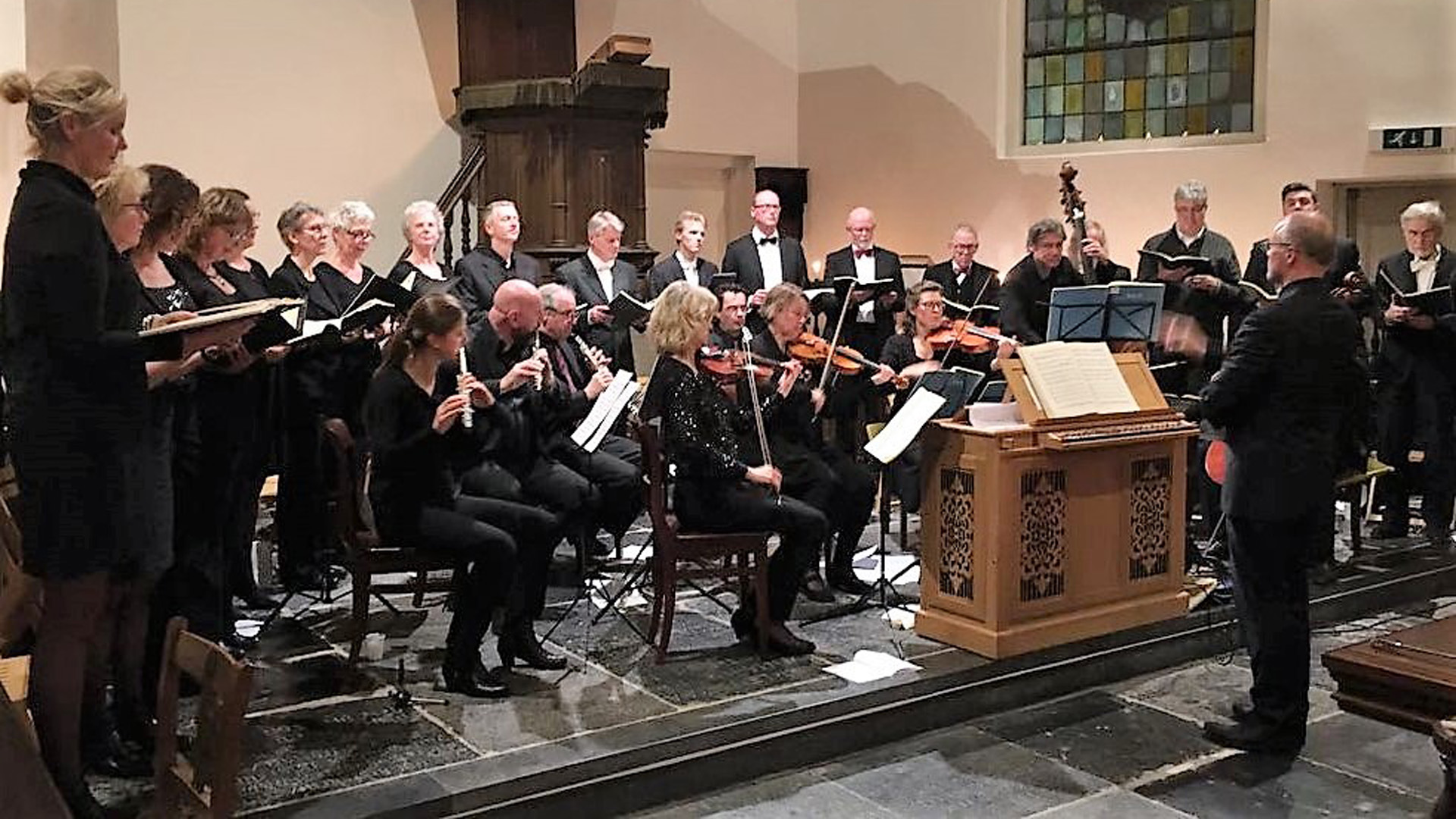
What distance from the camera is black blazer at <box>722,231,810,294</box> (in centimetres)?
730

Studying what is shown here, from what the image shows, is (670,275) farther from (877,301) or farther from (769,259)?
(877,301)

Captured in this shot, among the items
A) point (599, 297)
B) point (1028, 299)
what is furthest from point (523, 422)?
point (1028, 299)

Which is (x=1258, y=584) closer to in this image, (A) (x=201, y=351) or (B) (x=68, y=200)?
(A) (x=201, y=351)

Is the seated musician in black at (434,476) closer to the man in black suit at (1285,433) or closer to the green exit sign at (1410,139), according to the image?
the man in black suit at (1285,433)

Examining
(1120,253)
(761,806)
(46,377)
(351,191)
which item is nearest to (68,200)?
(46,377)

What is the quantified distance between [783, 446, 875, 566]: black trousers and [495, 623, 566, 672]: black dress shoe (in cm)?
109

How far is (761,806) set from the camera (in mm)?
3775

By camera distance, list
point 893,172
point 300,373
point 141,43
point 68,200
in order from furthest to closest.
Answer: point 893,172 → point 141,43 → point 300,373 → point 68,200

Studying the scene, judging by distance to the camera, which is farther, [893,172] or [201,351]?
[893,172]

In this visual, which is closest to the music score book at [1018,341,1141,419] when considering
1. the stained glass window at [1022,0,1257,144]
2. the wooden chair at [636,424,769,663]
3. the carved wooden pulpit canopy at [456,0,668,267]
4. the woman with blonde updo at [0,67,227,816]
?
the wooden chair at [636,424,769,663]

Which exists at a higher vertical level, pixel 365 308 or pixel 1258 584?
pixel 365 308

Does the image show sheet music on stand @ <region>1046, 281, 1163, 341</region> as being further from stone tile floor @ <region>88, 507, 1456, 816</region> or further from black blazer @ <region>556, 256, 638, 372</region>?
black blazer @ <region>556, 256, 638, 372</region>

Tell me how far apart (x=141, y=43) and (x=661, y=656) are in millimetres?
5113

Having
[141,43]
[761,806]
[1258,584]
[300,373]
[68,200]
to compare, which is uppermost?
[141,43]
